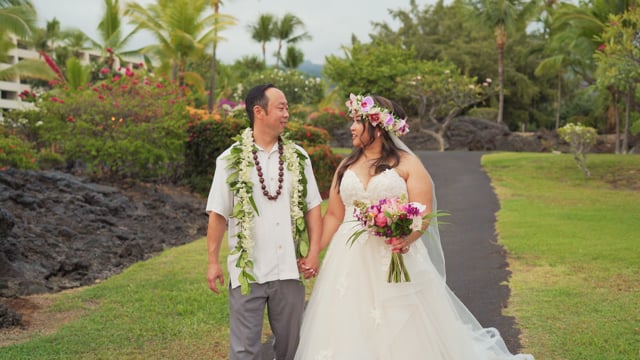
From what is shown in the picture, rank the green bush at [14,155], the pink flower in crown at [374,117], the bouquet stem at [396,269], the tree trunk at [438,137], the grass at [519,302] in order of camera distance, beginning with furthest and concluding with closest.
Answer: the tree trunk at [438,137] → the green bush at [14,155] → the grass at [519,302] → the pink flower in crown at [374,117] → the bouquet stem at [396,269]

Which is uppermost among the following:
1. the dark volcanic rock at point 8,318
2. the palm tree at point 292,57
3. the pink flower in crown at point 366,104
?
the palm tree at point 292,57

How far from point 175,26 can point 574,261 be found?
24696 millimetres

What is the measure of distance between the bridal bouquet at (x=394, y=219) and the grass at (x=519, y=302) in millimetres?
2178

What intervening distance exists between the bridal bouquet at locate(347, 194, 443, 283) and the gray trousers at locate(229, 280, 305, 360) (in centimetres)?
61

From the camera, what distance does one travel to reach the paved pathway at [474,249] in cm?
787

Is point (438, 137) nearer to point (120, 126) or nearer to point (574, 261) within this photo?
point (120, 126)

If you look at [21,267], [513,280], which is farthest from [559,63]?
[21,267]

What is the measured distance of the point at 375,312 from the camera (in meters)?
4.96

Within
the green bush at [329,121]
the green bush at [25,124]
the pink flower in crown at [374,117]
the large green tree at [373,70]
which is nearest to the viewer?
the pink flower in crown at [374,117]

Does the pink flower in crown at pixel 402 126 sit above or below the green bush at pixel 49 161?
above

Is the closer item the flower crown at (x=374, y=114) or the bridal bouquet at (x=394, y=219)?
the bridal bouquet at (x=394, y=219)

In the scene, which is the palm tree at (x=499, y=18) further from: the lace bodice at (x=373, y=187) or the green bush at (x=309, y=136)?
the lace bodice at (x=373, y=187)

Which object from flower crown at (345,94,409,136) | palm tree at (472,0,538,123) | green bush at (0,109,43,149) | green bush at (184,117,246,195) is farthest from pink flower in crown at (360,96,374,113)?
palm tree at (472,0,538,123)

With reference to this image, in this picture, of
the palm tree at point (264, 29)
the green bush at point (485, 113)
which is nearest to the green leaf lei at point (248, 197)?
the green bush at point (485, 113)
